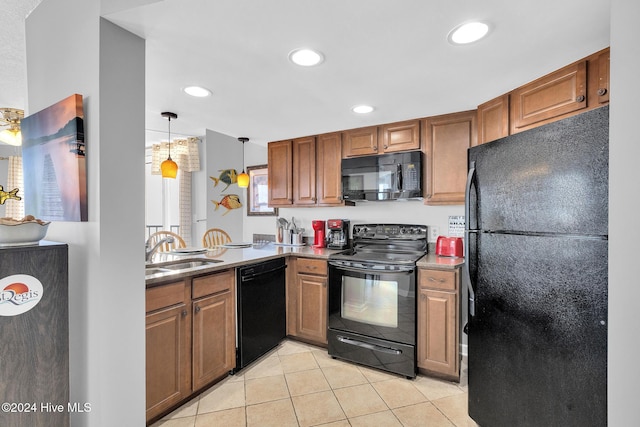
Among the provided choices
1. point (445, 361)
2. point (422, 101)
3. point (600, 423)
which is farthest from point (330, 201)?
point (600, 423)

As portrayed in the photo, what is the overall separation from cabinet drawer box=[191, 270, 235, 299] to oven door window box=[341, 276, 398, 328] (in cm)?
99

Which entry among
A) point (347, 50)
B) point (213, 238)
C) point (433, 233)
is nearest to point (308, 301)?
point (433, 233)

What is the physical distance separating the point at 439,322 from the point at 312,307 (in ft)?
3.78

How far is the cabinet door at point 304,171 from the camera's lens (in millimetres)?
3297

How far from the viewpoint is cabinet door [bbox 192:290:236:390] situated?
197 cm

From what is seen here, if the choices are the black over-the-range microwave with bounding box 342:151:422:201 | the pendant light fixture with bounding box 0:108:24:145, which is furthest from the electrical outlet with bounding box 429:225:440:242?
the pendant light fixture with bounding box 0:108:24:145

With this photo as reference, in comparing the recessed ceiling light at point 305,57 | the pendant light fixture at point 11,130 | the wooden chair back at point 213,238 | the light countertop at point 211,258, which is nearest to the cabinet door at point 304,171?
the light countertop at point 211,258

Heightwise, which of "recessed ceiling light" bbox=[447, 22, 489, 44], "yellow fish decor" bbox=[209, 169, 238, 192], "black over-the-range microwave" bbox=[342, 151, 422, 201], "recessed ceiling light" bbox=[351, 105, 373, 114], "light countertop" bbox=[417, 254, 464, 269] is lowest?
"light countertop" bbox=[417, 254, 464, 269]

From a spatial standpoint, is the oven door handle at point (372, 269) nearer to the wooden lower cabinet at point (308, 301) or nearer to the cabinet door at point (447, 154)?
the wooden lower cabinet at point (308, 301)

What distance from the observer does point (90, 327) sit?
132 cm

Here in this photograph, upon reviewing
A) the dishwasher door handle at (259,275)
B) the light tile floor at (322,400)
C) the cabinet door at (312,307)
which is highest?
the dishwasher door handle at (259,275)

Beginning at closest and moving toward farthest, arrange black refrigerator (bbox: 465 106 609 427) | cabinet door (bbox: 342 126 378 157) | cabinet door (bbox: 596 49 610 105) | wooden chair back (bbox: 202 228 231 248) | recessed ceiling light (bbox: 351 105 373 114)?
black refrigerator (bbox: 465 106 609 427)
cabinet door (bbox: 596 49 610 105)
recessed ceiling light (bbox: 351 105 373 114)
cabinet door (bbox: 342 126 378 157)
wooden chair back (bbox: 202 228 231 248)

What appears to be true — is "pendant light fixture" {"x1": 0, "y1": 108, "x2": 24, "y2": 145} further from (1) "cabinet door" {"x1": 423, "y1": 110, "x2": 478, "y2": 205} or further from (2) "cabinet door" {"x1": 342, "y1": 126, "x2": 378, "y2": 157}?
(1) "cabinet door" {"x1": 423, "y1": 110, "x2": 478, "y2": 205}

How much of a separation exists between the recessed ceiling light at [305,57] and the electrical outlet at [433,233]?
6.32 ft
